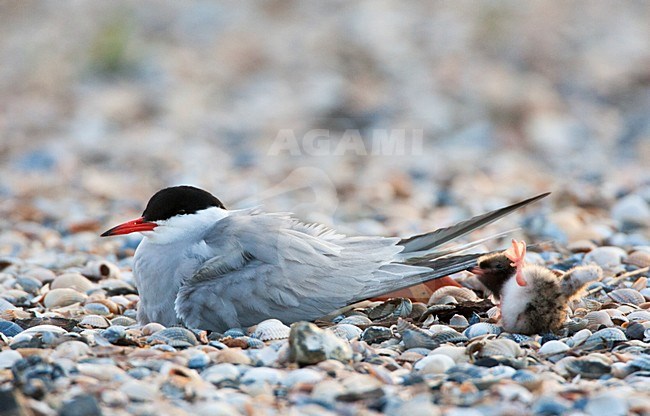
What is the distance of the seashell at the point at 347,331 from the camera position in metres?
3.21

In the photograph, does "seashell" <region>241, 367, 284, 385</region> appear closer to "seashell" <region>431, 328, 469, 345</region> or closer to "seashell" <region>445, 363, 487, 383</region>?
"seashell" <region>445, 363, 487, 383</region>

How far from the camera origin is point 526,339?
3162 mm

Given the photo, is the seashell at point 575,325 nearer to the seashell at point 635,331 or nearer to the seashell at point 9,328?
the seashell at point 635,331

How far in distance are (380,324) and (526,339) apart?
53 cm

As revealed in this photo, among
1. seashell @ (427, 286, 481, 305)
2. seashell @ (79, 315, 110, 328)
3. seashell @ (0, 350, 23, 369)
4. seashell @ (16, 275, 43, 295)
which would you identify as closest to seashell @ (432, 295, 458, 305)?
seashell @ (427, 286, 481, 305)

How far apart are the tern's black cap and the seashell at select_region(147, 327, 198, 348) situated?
2.11 feet

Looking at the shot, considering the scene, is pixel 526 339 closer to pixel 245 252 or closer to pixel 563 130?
pixel 245 252

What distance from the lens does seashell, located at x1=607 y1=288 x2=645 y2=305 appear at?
11.9 feet

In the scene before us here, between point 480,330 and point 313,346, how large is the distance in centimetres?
75

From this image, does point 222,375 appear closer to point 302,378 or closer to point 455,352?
point 302,378

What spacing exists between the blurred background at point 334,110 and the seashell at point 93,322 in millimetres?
2297

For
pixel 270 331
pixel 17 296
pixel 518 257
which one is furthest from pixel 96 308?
pixel 518 257

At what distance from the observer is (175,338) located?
310 cm

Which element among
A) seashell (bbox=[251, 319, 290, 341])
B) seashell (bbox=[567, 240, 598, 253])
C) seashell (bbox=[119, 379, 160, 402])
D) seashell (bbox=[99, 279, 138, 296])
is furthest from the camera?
seashell (bbox=[567, 240, 598, 253])
